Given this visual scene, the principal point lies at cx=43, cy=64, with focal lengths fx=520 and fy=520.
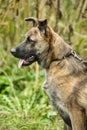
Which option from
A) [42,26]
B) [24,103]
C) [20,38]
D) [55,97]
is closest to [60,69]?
[55,97]

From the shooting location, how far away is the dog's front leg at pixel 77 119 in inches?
262

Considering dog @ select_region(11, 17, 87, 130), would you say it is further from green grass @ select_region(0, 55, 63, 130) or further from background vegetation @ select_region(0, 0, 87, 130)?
background vegetation @ select_region(0, 0, 87, 130)

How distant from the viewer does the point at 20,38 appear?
11.6 metres

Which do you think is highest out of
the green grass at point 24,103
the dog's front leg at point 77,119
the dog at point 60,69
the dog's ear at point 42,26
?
the dog's ear at point 42,26

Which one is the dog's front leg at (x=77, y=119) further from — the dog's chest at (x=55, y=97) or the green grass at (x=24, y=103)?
the green grass at (x=24, y=103)

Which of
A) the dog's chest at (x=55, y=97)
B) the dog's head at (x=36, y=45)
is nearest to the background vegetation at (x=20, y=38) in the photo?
the dog's chest at (x=55, y=97)

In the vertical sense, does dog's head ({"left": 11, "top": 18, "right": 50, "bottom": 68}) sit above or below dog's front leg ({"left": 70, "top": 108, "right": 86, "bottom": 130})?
above

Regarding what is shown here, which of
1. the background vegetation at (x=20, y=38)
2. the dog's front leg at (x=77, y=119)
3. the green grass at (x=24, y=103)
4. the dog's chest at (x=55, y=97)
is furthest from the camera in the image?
the background vegetation at (x=20, y=38)

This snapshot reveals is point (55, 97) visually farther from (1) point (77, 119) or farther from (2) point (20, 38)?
(2) point (20, 38)

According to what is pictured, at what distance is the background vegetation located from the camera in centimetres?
897

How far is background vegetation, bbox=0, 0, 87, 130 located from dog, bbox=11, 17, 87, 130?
177cm

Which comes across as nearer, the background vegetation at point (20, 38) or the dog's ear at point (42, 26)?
the dog's ear at point (42, 26)

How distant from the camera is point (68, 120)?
698 centimetres

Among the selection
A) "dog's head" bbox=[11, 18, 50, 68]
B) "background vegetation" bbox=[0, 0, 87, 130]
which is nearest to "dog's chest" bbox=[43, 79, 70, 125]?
"dog's head" bbox=[11, 18, 50, 68]
